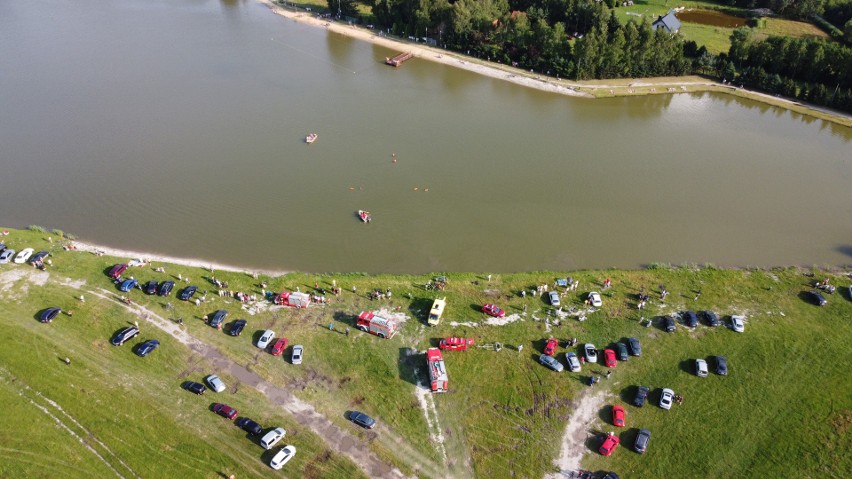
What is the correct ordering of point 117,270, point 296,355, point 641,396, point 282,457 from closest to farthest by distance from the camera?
1. point 282,457
2. point 641,396
3. point 296,355
4. point 117,270

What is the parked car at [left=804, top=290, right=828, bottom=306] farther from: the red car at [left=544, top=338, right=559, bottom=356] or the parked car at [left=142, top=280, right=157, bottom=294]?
the red car at [left=544, top=338, right=559, bottom=356]

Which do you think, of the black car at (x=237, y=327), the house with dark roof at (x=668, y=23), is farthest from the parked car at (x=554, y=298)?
the house with dark roof at (x=668, y=23)

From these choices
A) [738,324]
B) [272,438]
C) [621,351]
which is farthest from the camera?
[738,324]

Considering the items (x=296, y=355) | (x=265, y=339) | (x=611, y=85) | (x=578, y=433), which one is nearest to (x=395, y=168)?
(x=265, y=339)

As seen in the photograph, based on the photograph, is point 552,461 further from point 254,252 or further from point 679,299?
point 254,252

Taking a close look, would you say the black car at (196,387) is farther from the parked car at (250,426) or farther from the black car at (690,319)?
the black car at (690,319)

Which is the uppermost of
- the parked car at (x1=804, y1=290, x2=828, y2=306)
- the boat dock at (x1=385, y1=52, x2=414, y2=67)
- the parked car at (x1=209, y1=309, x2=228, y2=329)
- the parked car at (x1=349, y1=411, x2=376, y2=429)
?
the boat dock at (x1=385, y1=52, x2=414, y2=67)

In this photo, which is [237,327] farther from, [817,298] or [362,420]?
[817,298]

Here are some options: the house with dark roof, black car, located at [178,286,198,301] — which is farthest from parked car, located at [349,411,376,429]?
the house with dark roof
